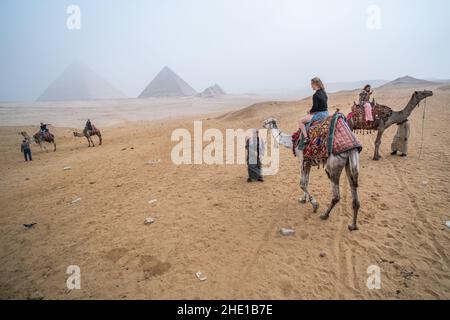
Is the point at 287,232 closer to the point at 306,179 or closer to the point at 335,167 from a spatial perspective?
the point at 306,179

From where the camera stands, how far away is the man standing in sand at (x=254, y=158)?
28.5 ft

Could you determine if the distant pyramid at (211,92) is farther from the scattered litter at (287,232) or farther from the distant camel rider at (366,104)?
the scattered litter at (287,232)

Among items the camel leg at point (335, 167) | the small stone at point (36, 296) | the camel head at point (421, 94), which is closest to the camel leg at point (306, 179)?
the camel leg at point (335, 167)

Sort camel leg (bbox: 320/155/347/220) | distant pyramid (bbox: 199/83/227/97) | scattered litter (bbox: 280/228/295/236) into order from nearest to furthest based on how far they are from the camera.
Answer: camel leg (bbox: 320/155/347/220) → scattered litter (bbox: 280/228/295/236) → distant pyramid (bbox: 199/83/227/97)

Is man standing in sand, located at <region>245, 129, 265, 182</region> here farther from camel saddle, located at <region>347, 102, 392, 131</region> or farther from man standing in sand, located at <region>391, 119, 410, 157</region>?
man standing in sand, located at <region>391, 119, 410, 157</region>

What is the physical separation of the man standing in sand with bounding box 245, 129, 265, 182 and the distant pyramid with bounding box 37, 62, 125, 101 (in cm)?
18204

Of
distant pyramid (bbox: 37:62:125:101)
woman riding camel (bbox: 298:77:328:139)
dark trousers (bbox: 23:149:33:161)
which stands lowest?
dark trousers (bbox: 23:149:33:161)

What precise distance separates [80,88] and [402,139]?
641 feet

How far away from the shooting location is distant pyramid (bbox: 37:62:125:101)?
166400mm

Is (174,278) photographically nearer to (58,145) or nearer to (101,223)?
(101,223)

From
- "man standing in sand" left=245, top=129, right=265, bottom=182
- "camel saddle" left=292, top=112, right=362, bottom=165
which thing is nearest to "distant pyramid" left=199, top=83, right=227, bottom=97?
"man standing in sand" left=245, top=129, right=265, bottom=182

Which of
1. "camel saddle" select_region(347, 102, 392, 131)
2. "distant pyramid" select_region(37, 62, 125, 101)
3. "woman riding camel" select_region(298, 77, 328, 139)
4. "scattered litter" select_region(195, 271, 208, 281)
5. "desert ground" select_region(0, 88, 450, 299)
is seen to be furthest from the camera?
"distant pyramid" select_region(37, 62, 125, 101)

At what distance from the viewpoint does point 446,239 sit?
5.17 meters
